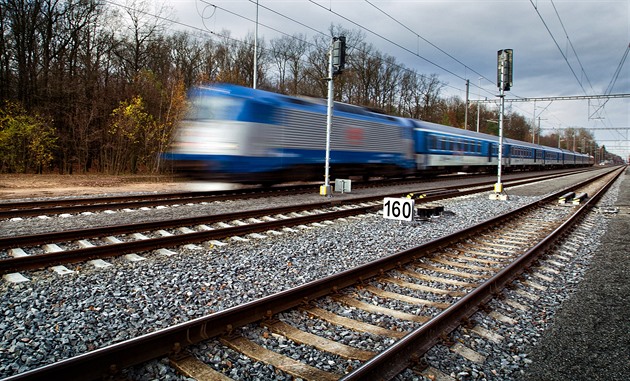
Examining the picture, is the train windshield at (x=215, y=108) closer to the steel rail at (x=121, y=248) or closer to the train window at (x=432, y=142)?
the steel rail at (x=121, y=248)

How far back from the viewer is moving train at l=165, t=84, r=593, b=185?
12.1m

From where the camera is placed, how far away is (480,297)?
175 inches

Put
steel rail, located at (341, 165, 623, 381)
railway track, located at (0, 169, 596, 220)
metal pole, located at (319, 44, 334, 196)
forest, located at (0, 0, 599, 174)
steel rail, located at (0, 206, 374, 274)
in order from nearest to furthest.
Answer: steel rail, located at (341, 165, 623, 381) < steel rail, located at (0, 206, 374, 274) < railway track, located at (0, 169, 596, 220) < metal pole, located at (319, 44, 334, 196) < forest, located at (0, 0, 599, 174)

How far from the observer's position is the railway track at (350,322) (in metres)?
2.92

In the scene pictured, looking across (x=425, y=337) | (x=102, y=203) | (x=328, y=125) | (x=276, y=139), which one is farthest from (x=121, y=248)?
(x=328, y=125)

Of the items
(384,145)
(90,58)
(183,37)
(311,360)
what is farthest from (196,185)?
(183,37)

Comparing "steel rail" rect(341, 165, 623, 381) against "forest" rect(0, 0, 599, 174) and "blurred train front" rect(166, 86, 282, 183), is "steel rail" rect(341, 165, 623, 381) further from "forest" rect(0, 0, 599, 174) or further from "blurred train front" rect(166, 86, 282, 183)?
"forest" rect(0, 0, 599, 174)

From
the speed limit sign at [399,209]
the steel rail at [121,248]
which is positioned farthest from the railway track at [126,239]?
the speed limit sign at [399,209]

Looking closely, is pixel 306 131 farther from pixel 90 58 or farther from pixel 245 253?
pixel 90 58

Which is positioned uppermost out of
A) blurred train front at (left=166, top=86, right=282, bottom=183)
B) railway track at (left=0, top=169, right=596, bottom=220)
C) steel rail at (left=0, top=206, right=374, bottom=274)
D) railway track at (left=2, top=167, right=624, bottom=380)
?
blurred train front at (left=166, top=86, right=282, bottom=183)

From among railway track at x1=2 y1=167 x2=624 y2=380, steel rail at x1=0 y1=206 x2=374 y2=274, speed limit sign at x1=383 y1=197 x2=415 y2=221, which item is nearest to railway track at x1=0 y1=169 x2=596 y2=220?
steel rail at x1=0 y1=206 x2=374 y2=274

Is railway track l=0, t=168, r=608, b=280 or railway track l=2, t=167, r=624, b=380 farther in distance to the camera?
railway track l=0, t=168, r=608, b=280

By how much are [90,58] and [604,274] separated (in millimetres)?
31237

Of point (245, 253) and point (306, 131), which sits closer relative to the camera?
point (245, 253)
